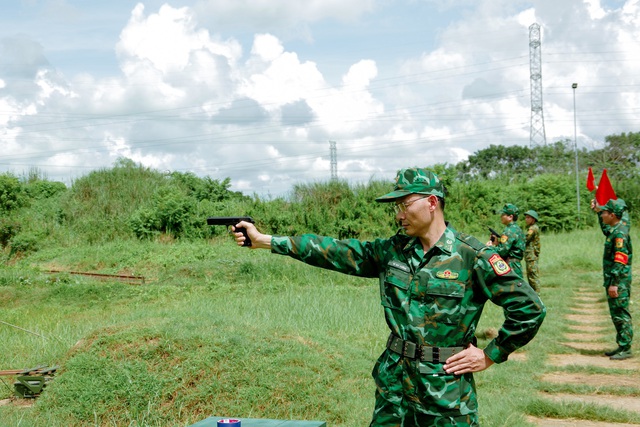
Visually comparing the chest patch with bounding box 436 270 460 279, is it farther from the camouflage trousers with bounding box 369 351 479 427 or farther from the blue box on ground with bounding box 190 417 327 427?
the blue box on ground with bounding box 190 417 327 427

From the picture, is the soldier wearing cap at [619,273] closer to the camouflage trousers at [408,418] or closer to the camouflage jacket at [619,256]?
the camouflage jacket at [619,256]

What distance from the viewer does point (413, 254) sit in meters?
3.55

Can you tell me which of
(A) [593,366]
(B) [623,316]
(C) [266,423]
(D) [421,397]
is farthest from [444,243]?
(B) [623,316]

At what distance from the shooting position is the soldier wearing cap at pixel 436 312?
11.1 ft

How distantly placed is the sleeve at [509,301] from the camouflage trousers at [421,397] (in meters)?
0.24

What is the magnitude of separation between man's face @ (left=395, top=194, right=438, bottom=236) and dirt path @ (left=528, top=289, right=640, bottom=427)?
3.43m

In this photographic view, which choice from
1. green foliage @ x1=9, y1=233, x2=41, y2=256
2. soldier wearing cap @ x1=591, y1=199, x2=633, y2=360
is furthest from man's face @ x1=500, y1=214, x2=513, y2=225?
green foliage @ x1=9, y1=233, x2=41, y2=256

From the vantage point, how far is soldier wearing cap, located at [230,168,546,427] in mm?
3369

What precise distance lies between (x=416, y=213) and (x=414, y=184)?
0.46ft

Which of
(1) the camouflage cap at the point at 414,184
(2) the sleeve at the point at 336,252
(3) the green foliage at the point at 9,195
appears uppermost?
(3) the green foliage at the point at 9,195

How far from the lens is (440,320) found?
3.41 m

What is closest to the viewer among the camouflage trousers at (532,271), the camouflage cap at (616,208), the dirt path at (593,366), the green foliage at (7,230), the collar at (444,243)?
the collar at (444,243)

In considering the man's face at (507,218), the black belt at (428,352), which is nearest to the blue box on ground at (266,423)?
the black belt at (428,352)

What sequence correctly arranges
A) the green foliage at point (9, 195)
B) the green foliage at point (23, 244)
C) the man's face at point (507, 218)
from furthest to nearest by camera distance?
the green foliage at point (9, 195) < the green foliage at point (23, 244) < the man's face at point (507, 218)
